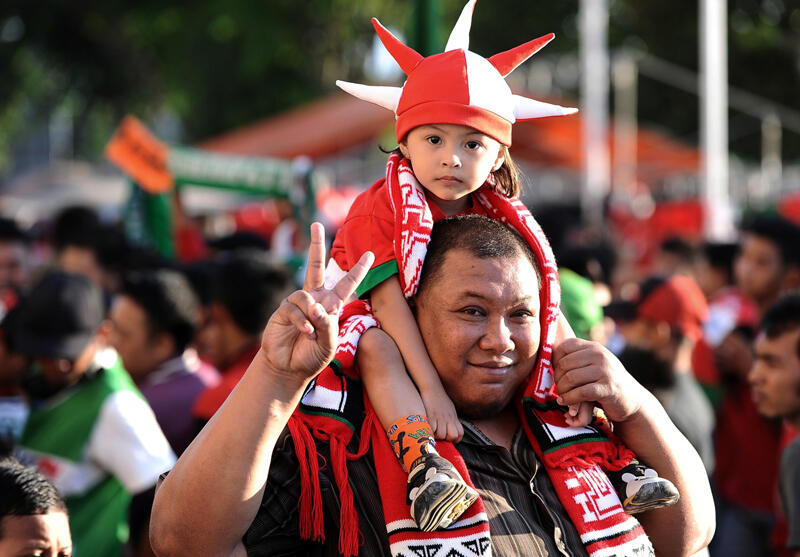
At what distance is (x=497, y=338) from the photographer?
275 cm

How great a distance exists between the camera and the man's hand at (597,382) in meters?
2.73

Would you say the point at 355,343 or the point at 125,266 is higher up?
the point at 125,266

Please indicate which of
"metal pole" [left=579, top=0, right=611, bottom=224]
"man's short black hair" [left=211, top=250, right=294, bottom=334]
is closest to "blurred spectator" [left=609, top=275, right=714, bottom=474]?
"man's short black hair" [left=211, top=250, right=294, bottom=334]

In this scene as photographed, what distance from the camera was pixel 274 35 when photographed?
1228 inches

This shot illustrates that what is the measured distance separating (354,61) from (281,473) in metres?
32.2

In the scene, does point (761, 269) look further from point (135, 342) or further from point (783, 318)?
point (135, 342)

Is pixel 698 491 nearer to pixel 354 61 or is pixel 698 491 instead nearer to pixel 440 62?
pixel 440 62

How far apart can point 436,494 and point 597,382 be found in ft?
1.78

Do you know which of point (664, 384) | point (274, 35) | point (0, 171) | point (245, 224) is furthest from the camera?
point (0, 171)

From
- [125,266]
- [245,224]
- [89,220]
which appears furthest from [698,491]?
[245,224]

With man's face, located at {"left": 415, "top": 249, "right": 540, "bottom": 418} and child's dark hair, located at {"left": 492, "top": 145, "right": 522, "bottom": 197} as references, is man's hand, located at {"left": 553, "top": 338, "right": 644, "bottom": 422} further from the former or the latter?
child's dark hair, located at {"left": 492, "top": 145, "right": 522, "bottom": 197}

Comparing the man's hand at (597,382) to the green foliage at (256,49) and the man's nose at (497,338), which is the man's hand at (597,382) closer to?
the man's nose at (497,338)

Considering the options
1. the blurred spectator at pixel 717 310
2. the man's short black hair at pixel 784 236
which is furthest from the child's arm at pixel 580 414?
the man's short black hair at pixel 784 236

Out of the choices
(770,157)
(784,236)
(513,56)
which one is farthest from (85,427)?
(770,157)
